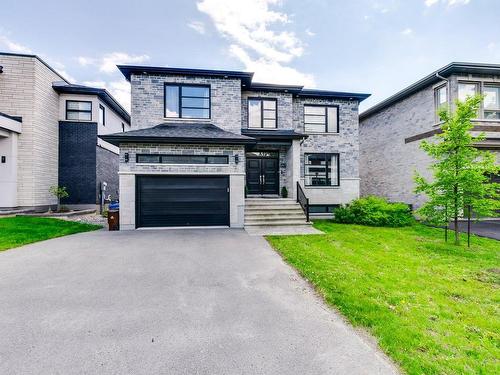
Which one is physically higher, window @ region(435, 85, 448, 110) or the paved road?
window @ region(435, 85, 448, 110)

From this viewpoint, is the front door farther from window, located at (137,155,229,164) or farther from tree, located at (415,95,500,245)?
tree, located at (415,95,500,245)

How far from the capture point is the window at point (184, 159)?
1002cm

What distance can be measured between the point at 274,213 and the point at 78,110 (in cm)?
1412

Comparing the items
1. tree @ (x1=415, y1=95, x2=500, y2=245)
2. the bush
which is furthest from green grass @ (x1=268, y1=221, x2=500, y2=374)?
the bush

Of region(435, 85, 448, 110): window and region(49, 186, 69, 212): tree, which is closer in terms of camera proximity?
region(435, 85, 448, 110): window

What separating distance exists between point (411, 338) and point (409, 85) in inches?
602

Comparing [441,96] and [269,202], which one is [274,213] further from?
[441,96]

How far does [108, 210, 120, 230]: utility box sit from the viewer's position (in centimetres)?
966

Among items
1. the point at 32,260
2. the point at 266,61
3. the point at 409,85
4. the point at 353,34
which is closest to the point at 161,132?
the point at 32,260

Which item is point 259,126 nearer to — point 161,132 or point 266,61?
point 161,132

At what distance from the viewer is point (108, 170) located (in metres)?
16.4

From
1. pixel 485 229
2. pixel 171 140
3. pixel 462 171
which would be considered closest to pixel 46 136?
pixel 171 140

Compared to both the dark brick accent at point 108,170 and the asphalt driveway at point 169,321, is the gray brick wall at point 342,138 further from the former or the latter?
the dark brick accent at point 108,170

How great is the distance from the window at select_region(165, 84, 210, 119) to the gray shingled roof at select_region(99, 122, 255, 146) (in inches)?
42.4
